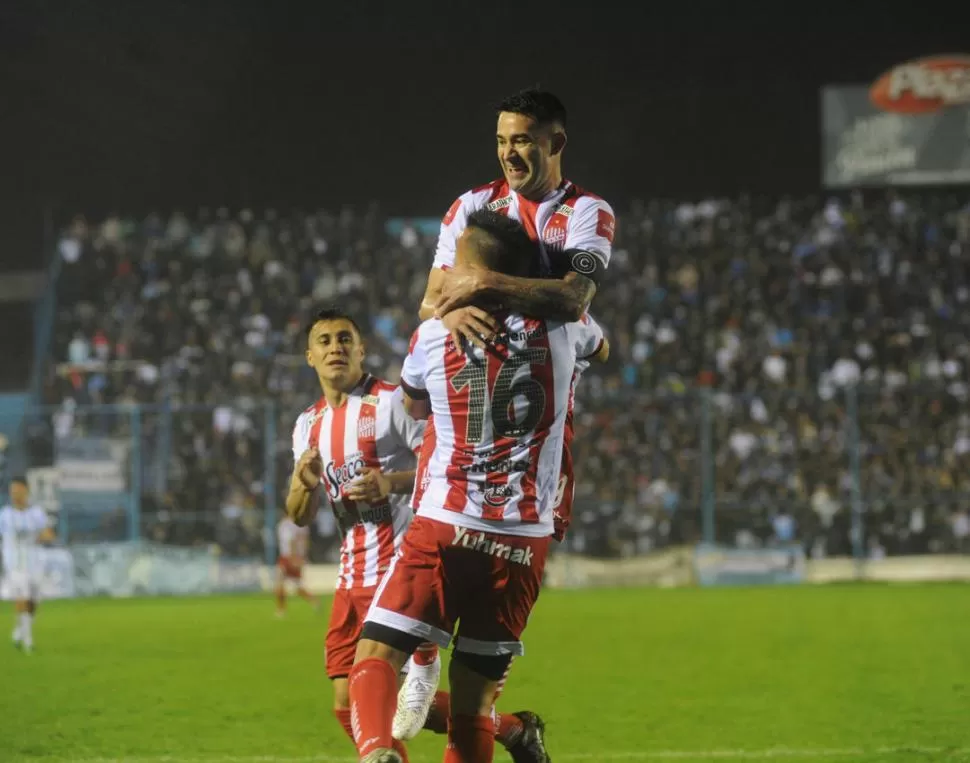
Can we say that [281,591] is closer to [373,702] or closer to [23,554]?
[23,554]

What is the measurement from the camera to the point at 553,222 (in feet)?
15.7

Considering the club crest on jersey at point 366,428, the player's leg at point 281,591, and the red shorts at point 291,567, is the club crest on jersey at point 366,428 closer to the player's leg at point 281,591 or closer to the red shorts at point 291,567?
the player's leg at point 281,591

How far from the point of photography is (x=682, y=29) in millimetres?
33031

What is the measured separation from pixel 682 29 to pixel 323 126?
28.6 feet

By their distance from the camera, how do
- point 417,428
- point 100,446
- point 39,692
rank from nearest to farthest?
point 417,428 → point 39,692 → point 100,446

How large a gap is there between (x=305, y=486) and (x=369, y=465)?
0.41 metres

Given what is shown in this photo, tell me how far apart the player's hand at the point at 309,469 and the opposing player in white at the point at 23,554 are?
9.41 m

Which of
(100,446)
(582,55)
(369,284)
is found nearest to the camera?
(100,446)

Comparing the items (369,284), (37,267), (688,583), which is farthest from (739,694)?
(37,267)

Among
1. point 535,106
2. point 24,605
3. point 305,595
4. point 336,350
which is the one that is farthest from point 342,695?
point 305,595

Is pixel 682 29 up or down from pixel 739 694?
up

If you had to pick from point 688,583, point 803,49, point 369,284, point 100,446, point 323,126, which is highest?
point 803,49

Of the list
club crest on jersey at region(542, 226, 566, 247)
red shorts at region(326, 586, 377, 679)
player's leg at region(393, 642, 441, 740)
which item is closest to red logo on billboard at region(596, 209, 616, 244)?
club crest on jersey at region(542, 226, 566, 247)

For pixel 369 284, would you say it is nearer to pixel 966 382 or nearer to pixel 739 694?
pixel 966 382
